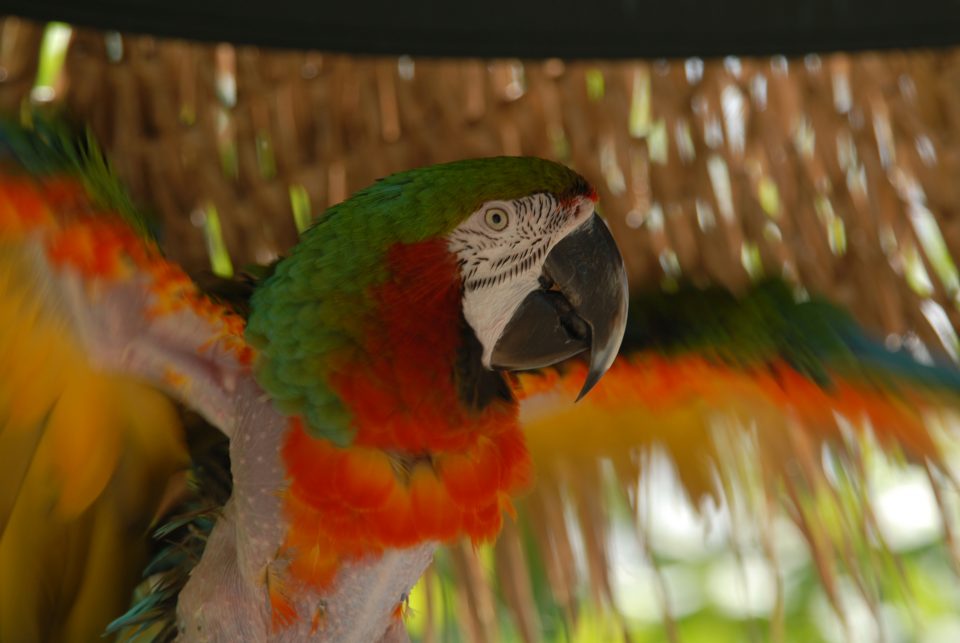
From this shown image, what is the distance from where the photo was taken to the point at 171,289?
752 mm

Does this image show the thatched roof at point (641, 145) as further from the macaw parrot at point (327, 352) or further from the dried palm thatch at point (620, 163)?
the macaw parrot at point (327, 352)

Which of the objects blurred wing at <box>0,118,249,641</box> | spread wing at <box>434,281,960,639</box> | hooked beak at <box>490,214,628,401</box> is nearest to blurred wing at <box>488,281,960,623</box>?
spread wing at <box>434,281,960,639</box>

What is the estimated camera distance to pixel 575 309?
2.43 ft

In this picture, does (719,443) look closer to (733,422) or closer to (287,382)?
(733,422)

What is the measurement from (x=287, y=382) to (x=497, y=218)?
199 millimetres

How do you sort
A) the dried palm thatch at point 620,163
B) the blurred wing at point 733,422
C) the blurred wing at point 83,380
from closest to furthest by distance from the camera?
the blurred wing at point 83,380, the blurred wing at point 733,422, the dried palm thatch at point 620,163

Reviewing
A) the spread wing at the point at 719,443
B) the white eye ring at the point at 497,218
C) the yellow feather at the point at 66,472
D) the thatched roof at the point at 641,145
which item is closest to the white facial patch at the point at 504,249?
the white eye ring at the point at 497,218

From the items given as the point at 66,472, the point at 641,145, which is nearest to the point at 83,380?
the point at 66,472

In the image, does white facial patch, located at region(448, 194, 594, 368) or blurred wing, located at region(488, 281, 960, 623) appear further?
blurred wing, located at region(488, 281, 960, 623)

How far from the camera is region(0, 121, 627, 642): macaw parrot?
2.36 feet

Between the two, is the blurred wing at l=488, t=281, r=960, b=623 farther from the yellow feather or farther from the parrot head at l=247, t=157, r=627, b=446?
the yellow feather

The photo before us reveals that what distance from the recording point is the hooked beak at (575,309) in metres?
0.74

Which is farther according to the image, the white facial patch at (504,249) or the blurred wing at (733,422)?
the blurred wing at (733,422)

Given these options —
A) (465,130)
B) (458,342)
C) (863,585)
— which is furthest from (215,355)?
(863,585)
